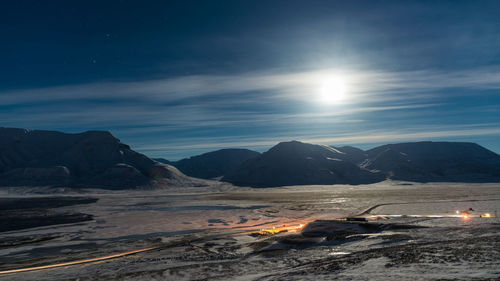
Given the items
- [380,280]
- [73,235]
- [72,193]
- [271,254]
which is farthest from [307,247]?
[72,193]

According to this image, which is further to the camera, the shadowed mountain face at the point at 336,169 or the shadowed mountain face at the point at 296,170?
the shadowed mountain face at the point at 336,169

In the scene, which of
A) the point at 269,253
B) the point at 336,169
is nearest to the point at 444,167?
the point at 336,169

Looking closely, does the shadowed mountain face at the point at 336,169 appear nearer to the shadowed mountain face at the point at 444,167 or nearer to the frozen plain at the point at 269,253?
the shadowed mountain face at the point at 444,167

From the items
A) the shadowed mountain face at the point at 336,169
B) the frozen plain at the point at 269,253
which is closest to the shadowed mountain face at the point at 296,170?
the shadowed mountain face at the point at 336,169

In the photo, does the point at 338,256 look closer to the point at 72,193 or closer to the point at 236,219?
the point at 236,219

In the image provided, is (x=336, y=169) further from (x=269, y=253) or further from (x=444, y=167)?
(x=269, y=253)

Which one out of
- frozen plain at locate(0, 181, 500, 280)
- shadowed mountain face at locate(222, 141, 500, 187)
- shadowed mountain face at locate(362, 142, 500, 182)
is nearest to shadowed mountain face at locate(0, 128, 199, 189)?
shadowed mountain face at locate(222, 141, 500, 187)
